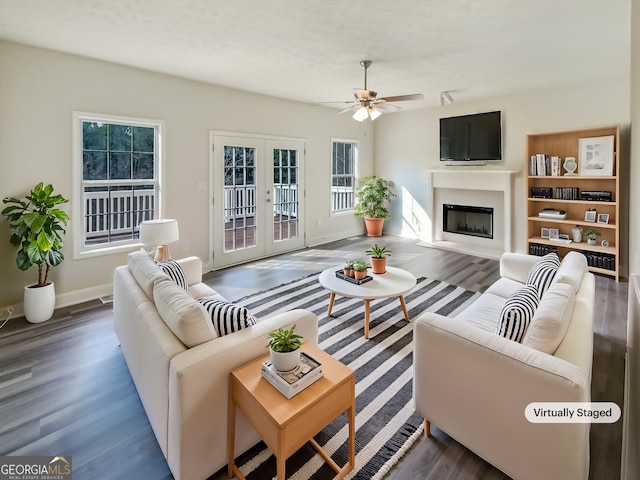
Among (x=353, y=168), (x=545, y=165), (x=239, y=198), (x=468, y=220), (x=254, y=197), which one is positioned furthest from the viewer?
(x=353, y=168)

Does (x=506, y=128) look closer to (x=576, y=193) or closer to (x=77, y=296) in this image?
(x=576, y=193)

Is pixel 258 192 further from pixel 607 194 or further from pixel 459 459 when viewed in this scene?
pixel 607 194

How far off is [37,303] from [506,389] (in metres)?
3.99

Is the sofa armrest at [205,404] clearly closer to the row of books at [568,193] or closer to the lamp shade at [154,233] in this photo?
the lamp shade at [154,233]

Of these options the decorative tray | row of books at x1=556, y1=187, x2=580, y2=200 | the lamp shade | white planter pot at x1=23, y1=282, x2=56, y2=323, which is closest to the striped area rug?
the decorative tray

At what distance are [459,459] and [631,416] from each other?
97 centimetres

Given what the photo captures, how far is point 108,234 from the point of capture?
417 centimetres

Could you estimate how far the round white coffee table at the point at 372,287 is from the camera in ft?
9.84

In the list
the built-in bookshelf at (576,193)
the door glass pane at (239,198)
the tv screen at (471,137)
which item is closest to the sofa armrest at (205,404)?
the door glass pane at (239,198)

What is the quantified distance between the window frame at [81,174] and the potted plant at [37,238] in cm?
33

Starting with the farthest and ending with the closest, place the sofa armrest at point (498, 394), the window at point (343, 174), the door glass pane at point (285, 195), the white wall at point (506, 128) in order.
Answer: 1. the window at point (343, 174)
2. the door glass pane at point (285, 195)
3. the white wall at point (506, 128)
4. the sofa armrest at point (498, 394)

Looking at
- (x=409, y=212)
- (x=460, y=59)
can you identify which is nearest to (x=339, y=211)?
(x=409, y=212)

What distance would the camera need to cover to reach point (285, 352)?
5.02 ft

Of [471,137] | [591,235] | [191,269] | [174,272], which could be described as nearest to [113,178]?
[191,269]
